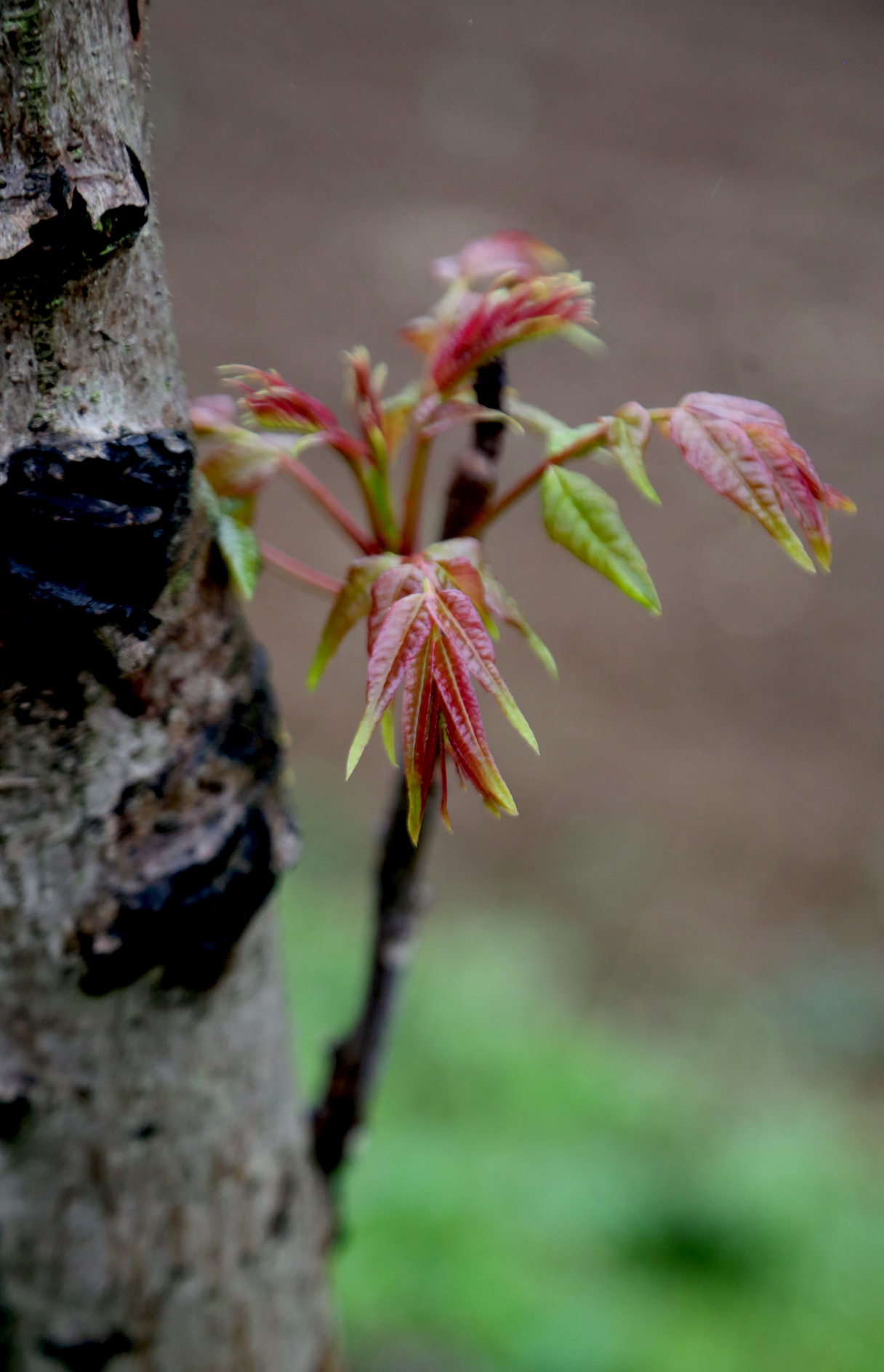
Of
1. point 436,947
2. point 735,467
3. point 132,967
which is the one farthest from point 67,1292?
point 436,947

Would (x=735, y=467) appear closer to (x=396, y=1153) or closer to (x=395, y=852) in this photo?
(x=395, y=852)

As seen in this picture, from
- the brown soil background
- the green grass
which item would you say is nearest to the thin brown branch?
the green grass

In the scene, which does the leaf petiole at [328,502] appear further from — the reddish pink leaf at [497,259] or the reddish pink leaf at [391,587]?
the reddish pink leaf at [497,259]

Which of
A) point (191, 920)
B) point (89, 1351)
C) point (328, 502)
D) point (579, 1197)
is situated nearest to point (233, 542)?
point (328, 502)

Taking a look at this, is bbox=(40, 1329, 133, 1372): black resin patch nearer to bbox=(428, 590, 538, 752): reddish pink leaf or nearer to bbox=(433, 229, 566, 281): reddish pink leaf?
bbox=(428, 590, 538, 752): reddish pink leaf

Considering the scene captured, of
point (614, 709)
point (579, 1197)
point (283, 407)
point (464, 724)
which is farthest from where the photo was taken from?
point (614, 709)

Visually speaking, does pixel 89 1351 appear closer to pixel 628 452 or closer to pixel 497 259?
pixel 628 452
